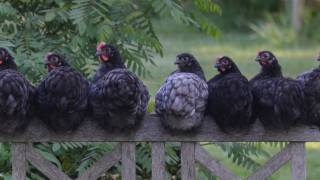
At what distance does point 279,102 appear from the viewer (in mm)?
3977

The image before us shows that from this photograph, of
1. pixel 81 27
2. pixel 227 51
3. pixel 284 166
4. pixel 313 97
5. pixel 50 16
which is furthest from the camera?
pixel 227 51

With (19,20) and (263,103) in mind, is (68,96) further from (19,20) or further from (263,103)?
(19,20)

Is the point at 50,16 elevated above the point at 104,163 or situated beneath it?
elevated above

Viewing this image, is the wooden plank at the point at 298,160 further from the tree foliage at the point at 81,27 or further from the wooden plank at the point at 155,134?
the tree foliage at the point at 81,27

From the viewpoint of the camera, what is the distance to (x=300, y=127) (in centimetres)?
410

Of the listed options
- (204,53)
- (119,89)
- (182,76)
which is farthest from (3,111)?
(204,53)

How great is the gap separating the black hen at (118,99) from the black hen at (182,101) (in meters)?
0.11

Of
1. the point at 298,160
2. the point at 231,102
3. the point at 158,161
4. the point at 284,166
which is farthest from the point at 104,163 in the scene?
the point at 284,166

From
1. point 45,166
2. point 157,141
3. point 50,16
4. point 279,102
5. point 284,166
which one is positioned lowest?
point 284,166

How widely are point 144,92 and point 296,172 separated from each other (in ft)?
2.77

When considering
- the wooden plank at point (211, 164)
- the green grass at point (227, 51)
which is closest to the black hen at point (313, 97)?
the wooden plank at point (211, 164)

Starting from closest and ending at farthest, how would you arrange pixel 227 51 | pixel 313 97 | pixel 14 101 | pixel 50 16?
pixel 14 101 → pixel 313 97 → pixel 50 16 → pixel 227 51

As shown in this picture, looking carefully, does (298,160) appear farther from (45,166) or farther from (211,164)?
(45,166)

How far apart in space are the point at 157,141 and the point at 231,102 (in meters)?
0.42
